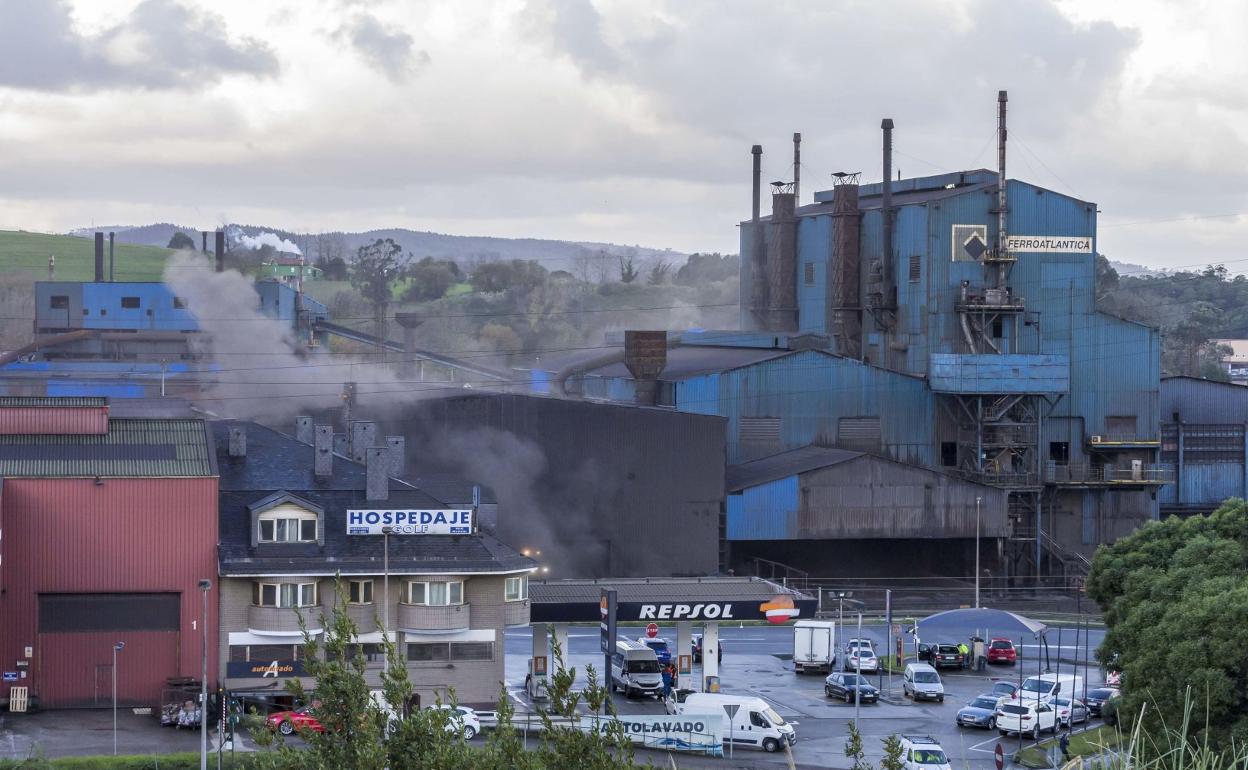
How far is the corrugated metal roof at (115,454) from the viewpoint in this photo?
49375 millimetres

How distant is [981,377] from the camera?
8525 cm

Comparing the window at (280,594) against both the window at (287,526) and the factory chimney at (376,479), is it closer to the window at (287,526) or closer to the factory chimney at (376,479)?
the window at (287,526)

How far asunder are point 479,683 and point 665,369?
42809 mm

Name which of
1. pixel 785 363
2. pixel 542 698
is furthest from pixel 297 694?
pixel 785 363

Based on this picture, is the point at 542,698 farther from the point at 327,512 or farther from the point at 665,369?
the point at 665,369

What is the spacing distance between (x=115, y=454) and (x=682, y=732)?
61.3 feet

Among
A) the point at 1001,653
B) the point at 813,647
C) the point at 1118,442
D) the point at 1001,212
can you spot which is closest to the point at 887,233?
the point at 1001,212

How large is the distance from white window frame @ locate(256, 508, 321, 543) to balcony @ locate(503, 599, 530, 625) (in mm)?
5963

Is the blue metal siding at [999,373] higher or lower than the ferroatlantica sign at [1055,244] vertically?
lower

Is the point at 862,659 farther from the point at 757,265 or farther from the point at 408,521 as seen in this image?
the point at 757,265

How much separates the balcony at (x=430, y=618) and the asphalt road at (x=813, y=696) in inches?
118

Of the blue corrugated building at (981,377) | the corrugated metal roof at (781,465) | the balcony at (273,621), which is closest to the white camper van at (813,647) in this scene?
the balcony at (273,621)

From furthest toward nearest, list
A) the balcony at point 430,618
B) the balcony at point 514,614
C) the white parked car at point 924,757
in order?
the balcony at point 514,614, the balcony at point 430,618, the white parked car at point 924,757

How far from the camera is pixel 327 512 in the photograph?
173 ft
